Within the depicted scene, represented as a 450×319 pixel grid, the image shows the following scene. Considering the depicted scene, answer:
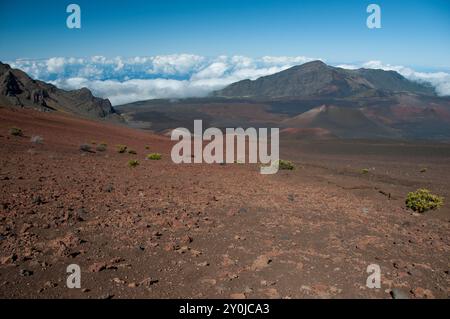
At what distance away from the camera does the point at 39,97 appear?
5562 centimetres

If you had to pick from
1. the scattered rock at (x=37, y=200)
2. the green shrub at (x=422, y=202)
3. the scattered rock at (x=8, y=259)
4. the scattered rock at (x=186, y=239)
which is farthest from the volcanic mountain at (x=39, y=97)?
the green shrub at (x=422, y=202)

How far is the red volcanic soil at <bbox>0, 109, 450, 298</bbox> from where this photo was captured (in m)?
5.05

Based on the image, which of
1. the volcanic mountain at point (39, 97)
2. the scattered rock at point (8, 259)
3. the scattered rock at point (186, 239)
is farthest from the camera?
the volcanic mountain at point (39, 97)

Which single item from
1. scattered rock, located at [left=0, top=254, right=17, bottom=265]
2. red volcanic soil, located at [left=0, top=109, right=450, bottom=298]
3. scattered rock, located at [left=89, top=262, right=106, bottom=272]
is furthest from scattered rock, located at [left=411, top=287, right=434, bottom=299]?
scattered rock, located at [left=0, top=254, right=17, bottom=265]

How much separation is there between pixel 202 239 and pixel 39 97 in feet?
186

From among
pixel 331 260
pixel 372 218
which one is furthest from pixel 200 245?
pixel 372 218

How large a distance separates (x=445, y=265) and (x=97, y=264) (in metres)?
5.49

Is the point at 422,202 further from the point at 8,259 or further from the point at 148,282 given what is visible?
the point at 8,259

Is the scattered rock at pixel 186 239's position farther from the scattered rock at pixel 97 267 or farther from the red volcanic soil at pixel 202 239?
the scattered rock at pixel 97 267

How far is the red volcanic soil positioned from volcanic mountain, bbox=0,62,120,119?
1322 inches

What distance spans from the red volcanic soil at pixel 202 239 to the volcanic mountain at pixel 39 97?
1322 inches

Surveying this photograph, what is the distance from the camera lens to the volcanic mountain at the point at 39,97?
5069 centimetres

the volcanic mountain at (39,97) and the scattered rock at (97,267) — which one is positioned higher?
the volcanic mountain at (39,97)
